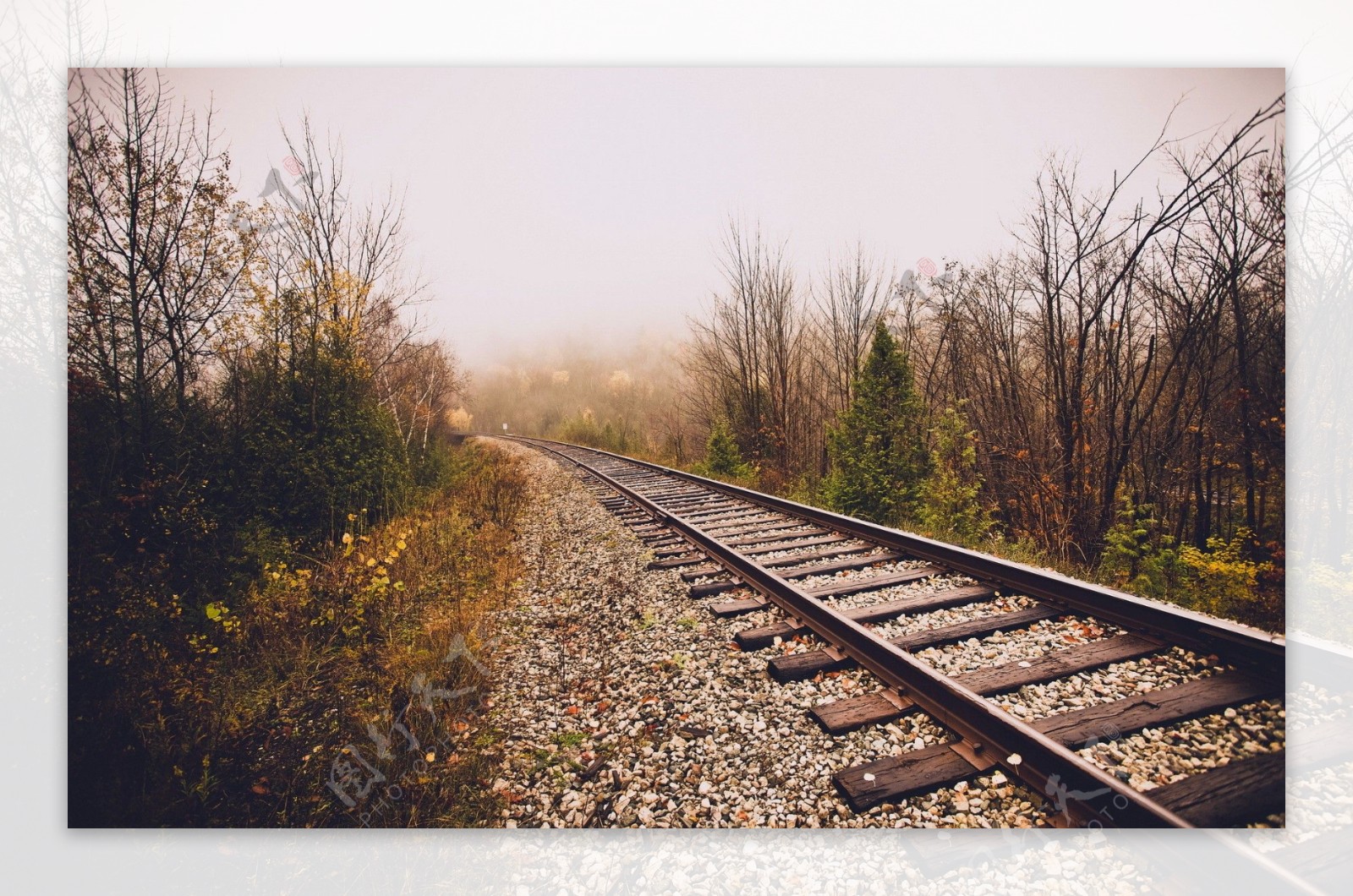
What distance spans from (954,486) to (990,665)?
3783mm

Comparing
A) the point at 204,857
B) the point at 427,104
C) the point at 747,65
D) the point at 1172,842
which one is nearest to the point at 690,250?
the point at 747,65

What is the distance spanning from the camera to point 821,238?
13.4 ft

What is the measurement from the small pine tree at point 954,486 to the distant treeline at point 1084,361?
0.03 metres

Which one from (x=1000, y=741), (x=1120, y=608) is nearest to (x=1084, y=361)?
(x=1120, y=608)

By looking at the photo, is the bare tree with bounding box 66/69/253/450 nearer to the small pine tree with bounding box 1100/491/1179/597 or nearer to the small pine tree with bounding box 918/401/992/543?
the small pine tree with bounding box 918/401/992/543

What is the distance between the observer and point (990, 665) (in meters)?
2.46

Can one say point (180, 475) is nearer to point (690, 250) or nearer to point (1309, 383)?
point (690, 250)

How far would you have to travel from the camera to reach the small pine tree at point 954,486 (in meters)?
5.65

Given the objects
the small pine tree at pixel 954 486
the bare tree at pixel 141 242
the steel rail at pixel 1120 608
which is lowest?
the steel rail at pixel 1120 608

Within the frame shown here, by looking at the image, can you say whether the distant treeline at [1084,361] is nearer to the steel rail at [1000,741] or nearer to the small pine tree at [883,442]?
the small pine tree at [883,442]

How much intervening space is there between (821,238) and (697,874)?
13.0 ft

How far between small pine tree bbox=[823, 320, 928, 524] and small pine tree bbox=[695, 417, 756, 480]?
3178mm

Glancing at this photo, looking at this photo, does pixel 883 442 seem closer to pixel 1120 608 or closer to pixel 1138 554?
pixel 1138 554

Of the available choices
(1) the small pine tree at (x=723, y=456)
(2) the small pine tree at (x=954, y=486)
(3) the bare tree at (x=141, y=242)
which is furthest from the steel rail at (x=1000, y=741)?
(1) the small pine tree at (x=723, y=456)
